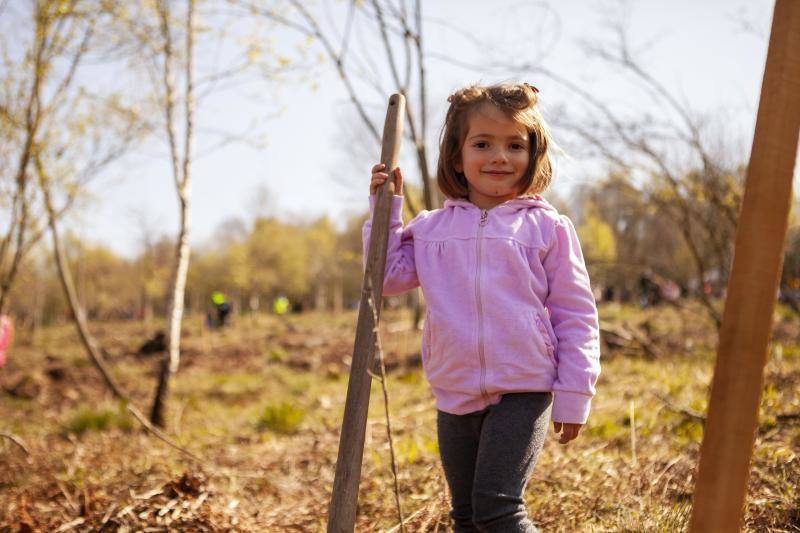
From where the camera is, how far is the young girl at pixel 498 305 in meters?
1.72

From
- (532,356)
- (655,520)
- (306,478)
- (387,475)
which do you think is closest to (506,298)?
(532,356)

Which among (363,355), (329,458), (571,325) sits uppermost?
(571,325)

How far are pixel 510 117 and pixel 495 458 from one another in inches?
38.7

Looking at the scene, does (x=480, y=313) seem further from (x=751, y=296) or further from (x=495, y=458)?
(x=751, y=296)

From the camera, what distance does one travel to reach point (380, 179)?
1.94m

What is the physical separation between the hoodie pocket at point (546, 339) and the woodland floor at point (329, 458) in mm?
807

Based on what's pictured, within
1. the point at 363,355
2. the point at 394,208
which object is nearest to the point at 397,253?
the point at 394,208

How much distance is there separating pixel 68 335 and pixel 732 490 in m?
25.6

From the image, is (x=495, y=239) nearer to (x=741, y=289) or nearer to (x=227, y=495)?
(x=741, y=289)

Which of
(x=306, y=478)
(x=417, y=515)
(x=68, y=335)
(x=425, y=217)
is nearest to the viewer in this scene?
(x=425, y=217)

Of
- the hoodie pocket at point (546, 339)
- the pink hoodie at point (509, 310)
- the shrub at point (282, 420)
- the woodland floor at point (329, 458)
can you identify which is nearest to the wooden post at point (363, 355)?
the pink hoodie at point (509, 310)

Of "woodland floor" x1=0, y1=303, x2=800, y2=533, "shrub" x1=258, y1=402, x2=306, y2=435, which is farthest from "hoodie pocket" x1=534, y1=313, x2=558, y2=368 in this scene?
"shrub" x1=258, y1=402, x2=306, y2=435

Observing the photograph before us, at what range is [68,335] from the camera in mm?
23250

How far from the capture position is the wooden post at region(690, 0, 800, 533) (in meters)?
1.26
